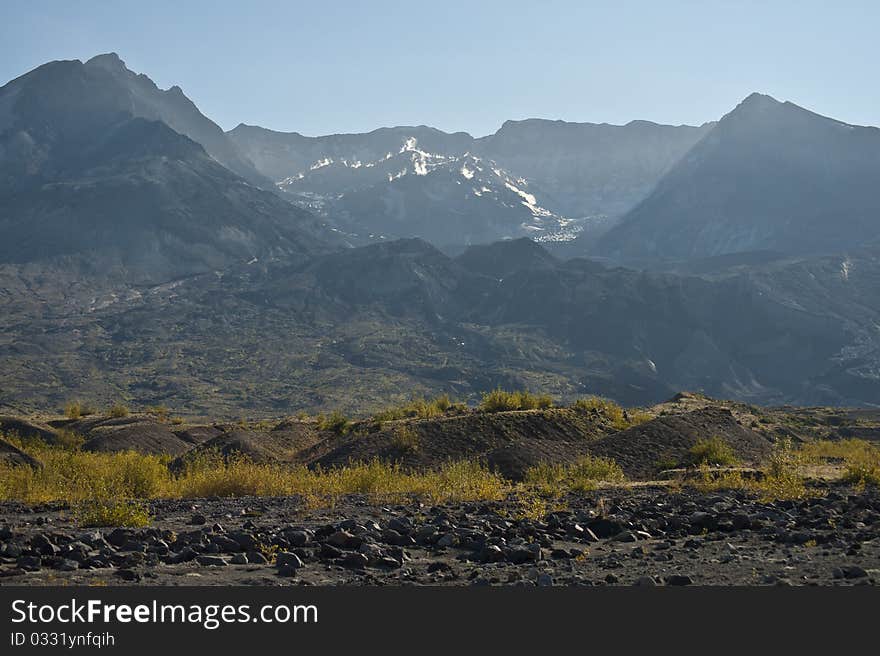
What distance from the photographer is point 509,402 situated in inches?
1662

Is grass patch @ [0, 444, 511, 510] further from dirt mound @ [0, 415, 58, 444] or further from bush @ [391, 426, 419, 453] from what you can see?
dirt mound @ [0, 415, 58, 444]

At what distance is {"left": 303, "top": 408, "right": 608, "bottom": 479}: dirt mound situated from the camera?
32031 mm

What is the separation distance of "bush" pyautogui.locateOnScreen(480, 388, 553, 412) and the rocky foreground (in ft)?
73.8

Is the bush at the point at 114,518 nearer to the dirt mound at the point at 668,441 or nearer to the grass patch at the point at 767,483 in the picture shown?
the grass patch at the point at 767,483

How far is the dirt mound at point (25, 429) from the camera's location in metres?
49.4

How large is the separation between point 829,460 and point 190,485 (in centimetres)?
2563

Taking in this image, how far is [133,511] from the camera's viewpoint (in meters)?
16.5

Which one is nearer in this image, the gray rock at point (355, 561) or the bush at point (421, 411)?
the gray rock at point (355, 561)

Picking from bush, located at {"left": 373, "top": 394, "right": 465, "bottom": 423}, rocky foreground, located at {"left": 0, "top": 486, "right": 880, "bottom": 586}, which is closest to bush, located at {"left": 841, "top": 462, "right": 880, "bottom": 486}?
rocky foreground, located at {"left": 0, "top": 486, "right": 880, "bottom": 586}

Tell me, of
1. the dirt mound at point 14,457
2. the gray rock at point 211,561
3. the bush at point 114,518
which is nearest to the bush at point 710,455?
the bush at point 114,518

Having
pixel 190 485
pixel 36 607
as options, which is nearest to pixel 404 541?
pixel 36 607

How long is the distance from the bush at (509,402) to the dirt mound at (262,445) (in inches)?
341

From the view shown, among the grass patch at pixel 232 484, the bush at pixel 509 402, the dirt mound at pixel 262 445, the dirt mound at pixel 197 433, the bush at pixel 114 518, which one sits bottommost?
the dirt mound at pixel 197 433

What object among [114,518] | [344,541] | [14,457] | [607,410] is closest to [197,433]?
[14,457]
